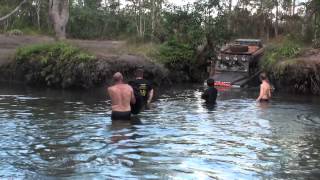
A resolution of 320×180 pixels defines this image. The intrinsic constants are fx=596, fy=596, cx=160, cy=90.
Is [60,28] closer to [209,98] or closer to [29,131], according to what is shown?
[209,98]

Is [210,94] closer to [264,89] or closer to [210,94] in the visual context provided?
[210,94]

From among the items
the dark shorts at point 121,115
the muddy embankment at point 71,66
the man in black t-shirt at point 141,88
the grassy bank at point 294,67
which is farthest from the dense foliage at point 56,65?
the dark shorts at point 121,115

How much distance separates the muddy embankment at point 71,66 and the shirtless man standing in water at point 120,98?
14519 millimetres

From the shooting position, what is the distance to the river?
10.1 meters

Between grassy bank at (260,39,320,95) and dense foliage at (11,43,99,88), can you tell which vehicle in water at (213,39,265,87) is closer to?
grassy bank at (260,39,320,95)

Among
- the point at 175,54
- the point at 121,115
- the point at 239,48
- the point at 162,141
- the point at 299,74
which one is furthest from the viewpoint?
the point at 175,54

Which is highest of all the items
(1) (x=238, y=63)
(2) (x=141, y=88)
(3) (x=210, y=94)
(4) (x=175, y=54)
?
(4) (x=175, y=54)

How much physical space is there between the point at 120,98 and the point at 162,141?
8.38 ft

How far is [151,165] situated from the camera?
10.5 meters

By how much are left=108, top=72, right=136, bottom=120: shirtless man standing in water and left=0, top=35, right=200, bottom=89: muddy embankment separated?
14519 mm

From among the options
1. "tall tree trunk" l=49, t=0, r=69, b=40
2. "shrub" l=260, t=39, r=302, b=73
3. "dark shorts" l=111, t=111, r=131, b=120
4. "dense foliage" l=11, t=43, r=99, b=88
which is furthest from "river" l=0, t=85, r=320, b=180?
"tall tree trunk" l=49, t=0, r=69, b=40

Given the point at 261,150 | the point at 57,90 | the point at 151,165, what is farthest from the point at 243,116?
the point at 57,90

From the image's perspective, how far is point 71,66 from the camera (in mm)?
30469

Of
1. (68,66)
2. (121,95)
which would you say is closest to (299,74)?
(68,66)
